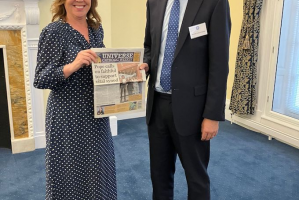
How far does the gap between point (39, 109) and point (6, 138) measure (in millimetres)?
447

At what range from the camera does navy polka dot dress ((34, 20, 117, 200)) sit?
1.36 metres

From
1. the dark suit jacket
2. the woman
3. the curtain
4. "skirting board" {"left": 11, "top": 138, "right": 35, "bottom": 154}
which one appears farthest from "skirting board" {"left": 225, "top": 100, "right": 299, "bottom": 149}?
"skirting board" {"left": 11, "top": 138, "right": 35, "bottom": 154}

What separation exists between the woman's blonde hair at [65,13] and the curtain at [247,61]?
2.56 meters

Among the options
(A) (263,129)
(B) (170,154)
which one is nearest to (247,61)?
(A) (263,129)

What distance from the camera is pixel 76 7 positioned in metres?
1.38

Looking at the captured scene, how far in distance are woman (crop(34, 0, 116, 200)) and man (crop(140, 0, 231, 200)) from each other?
0.99ft

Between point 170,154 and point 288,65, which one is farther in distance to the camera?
point 288,65

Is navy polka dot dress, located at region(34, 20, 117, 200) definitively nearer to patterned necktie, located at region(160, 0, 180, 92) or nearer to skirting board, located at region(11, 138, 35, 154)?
patterned necktie, located at region(160, 0, 180, 92)

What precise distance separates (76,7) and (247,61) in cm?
275

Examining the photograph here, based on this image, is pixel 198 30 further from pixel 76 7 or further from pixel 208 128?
pixel 76 7

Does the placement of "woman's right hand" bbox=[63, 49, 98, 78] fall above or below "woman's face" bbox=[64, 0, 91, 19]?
below

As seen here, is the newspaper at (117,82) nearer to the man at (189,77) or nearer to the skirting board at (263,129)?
the man at (189,77)

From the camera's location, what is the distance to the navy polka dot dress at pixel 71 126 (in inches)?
53.4

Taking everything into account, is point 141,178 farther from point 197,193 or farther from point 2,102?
point 2,102
